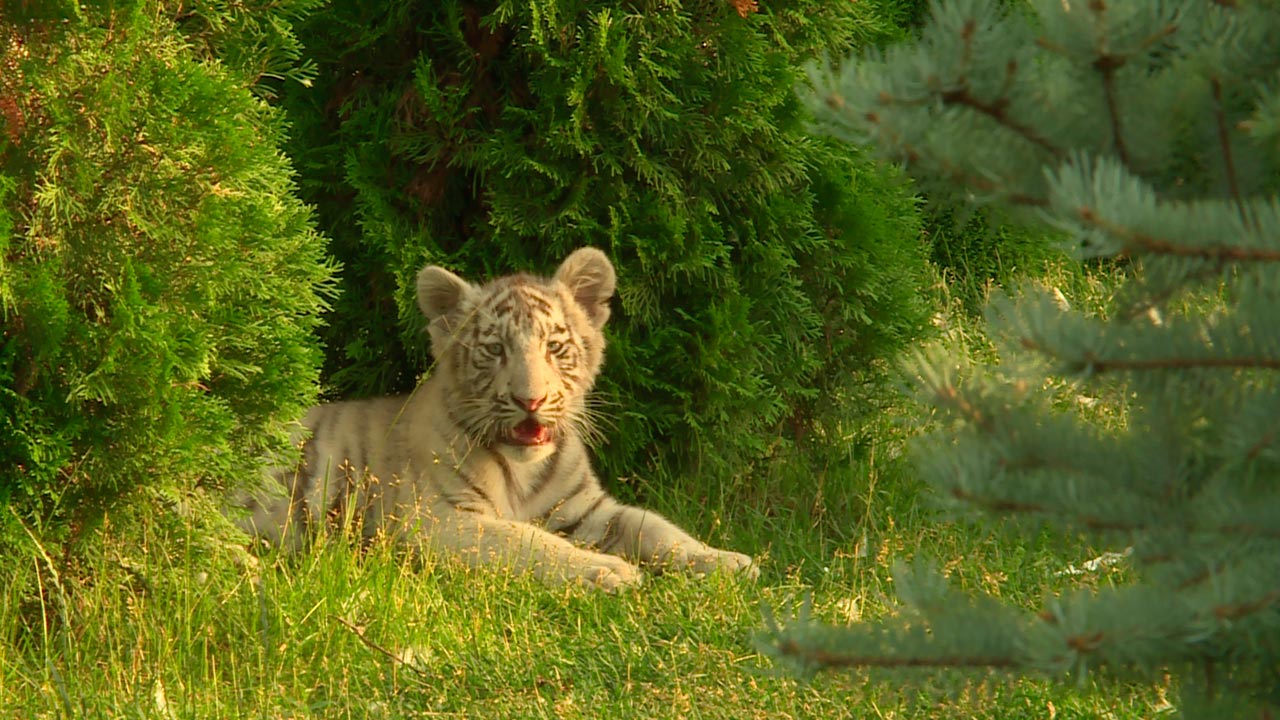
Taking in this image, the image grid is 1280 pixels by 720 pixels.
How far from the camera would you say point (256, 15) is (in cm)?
510

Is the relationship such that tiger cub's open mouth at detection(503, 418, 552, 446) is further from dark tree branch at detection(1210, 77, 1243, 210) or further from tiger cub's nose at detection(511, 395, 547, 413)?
dark tree branch at detection(1210, 77, 1243, 210)

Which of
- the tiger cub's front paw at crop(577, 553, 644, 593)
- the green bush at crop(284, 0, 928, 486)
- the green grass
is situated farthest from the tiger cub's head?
the green grass

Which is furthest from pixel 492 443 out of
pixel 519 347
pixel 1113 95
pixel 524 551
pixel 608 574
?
pixel 1113 95

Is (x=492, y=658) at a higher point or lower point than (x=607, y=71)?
lower

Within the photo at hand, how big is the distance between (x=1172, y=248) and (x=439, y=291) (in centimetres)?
442

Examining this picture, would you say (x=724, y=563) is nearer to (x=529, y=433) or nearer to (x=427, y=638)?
(x=529, y=433)

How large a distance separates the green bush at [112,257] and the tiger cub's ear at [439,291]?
4.17 ft

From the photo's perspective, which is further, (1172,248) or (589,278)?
(589,278)

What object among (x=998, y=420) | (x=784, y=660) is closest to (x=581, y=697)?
(x=784, y=660)

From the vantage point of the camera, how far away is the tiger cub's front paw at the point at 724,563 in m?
5.53

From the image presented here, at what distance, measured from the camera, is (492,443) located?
20.5ft

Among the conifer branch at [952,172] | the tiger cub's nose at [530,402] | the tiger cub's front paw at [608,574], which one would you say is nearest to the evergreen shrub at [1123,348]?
the conifer branch at [952,172]

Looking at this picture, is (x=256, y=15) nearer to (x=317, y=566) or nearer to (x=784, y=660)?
(x=317, y=566)

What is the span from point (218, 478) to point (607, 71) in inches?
99.2
